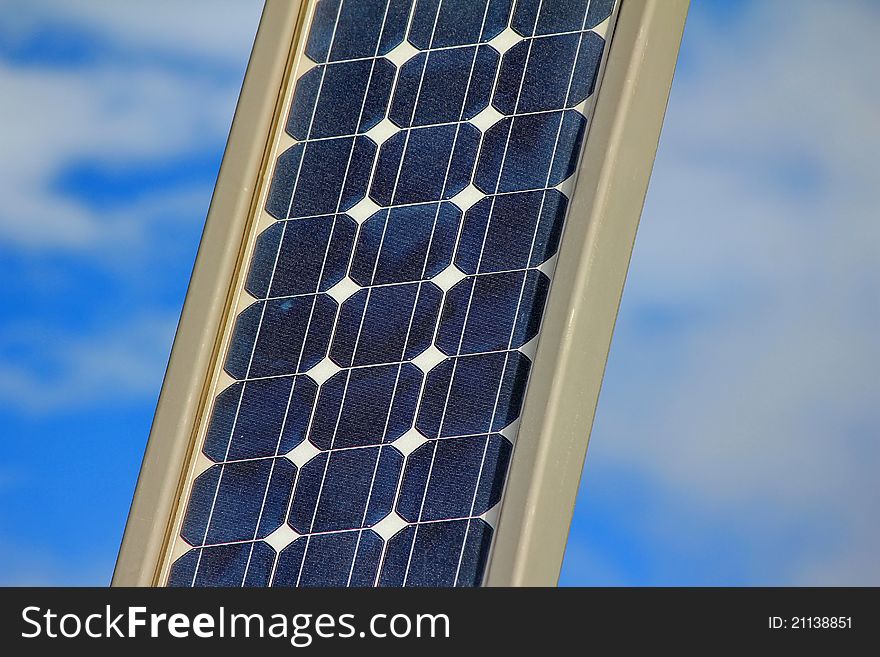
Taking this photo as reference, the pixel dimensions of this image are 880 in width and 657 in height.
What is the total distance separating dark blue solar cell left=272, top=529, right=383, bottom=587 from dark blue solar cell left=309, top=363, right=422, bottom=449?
30 centimetres

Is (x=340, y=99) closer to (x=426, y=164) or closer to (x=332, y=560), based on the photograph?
(x=426, y=164)

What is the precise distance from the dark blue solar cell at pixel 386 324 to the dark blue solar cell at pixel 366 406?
5 cm

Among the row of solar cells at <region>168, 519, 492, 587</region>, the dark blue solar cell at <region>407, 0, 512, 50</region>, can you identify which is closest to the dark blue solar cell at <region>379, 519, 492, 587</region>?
the row of solar cells at <region>168, 519, 492, 587</region>

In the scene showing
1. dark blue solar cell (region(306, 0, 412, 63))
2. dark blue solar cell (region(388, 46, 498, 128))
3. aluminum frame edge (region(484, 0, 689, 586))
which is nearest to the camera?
aluminum frame edge (region(484, 0, 689, 586))

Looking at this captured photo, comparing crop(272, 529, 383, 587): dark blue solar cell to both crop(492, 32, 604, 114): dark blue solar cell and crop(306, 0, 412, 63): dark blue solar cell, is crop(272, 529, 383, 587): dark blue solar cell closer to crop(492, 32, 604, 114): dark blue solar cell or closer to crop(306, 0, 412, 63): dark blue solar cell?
crop(492, 32, 604, 114): dark blue solar cell

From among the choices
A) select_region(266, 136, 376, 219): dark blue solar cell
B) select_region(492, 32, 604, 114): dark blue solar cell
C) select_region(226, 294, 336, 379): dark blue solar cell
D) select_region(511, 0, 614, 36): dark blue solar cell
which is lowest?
select_region(226, 294, 336, 379): dark blue solar cell

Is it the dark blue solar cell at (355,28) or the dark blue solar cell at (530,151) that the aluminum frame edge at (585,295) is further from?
the dark blue solar cell at (355,28)

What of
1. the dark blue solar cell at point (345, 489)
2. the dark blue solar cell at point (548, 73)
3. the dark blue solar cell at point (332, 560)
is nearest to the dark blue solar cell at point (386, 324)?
the dark blue solar cell at point (345, 489)

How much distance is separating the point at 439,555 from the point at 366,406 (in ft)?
1.76

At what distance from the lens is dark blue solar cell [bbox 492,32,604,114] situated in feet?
13.1

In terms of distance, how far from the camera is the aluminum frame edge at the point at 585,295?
357 centimetres

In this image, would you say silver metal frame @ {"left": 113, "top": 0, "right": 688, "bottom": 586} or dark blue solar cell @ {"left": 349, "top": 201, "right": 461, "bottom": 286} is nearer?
silver metal frame @ {"left": 113, "top": 0, "right": 688, "bottom": 586}

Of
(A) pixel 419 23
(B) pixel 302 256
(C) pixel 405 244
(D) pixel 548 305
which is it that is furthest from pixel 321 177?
(D) pixel 548 305
